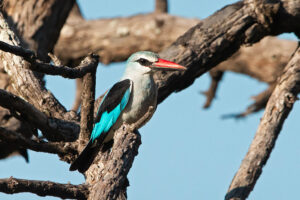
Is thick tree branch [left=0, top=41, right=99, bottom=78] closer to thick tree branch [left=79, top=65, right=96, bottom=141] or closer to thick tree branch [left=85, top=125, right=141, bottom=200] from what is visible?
thick tree branch [left=79, top=65, right=96, bottom=141]

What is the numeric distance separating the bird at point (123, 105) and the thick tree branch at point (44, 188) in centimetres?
57

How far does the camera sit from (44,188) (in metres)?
3.09

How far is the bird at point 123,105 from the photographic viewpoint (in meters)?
3.88

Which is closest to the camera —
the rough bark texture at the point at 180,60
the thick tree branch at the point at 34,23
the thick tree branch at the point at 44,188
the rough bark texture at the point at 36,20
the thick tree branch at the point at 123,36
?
the thick tree branch at the point at 44,188

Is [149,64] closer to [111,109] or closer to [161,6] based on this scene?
[111,109]

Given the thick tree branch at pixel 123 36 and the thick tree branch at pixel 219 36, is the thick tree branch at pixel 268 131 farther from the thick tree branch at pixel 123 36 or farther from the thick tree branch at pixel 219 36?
the thick tree branch at pixel 123 36

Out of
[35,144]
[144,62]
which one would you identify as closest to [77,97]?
[144,62]

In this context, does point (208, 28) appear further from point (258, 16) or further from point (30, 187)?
point (30, 187)

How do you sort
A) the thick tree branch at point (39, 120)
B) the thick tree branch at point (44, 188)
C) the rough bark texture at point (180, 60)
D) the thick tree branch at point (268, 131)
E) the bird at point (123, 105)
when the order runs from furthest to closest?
the thick tree branch at point (268, 131), the bird at point (123, 105), the thick tree branch at point (39, 120), the rough bark texture at point (180, 60), the thick tree branch at point (44, 188)

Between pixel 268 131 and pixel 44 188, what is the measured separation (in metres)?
2.17

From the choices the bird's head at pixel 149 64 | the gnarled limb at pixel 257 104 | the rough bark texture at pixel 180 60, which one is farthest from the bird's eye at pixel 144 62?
the gnarled limb at pixel 257 104

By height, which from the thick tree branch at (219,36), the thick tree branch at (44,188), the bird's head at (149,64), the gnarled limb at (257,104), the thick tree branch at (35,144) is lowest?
the thick tree branch at (44,188)

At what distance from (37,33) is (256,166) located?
2.50 meters

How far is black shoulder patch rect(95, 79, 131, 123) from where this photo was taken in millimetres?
4082
